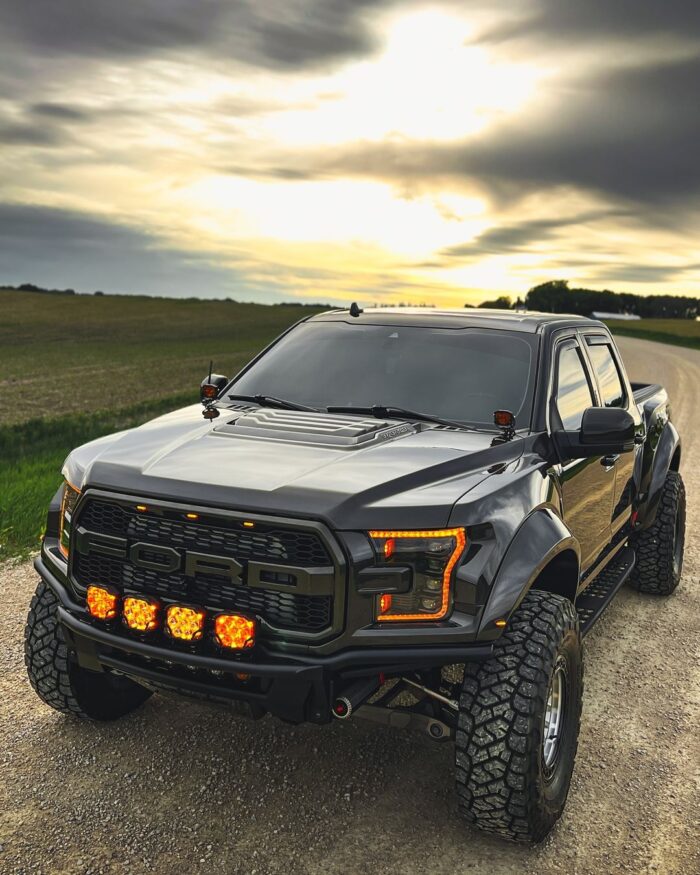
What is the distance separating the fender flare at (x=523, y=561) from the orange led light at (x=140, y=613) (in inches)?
45.0

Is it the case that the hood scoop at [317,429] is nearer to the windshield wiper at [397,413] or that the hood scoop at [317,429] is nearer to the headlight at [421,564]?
the windshield wiper at [397,413]

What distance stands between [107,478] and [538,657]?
1.72m

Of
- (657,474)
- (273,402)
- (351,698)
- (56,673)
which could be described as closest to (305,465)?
Result: (351,698)

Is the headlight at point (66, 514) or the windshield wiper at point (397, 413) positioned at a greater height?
the windshield wiper at point (397, 413)

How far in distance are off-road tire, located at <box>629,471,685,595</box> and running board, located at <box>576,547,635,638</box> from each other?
22cm

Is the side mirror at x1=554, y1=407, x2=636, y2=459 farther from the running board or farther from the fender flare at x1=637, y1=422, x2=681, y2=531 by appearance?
the fender flare at x1=637, y1=422, x2=681, y2=531

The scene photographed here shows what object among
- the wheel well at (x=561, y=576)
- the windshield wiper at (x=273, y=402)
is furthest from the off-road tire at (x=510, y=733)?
the windshield wiper at (x=273, y=402)

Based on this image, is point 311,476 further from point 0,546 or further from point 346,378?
point 0,546

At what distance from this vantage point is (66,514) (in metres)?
3.55

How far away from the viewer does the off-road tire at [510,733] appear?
302cm

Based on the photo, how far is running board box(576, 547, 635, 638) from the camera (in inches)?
170

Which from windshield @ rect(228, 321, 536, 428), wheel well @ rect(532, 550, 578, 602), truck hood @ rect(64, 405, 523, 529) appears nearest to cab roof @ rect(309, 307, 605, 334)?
windshield @ rect(228, 321, 536, 428)

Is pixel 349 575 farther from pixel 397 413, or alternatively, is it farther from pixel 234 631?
pixel 397 413

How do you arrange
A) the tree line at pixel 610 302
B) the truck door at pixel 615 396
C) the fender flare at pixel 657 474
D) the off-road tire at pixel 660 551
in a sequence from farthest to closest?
the tree line at pixel 610 302 < the off-road tire at pixel 660 551 < the fender flare at pixel 657 474 < the truck door at pixel 615 396
